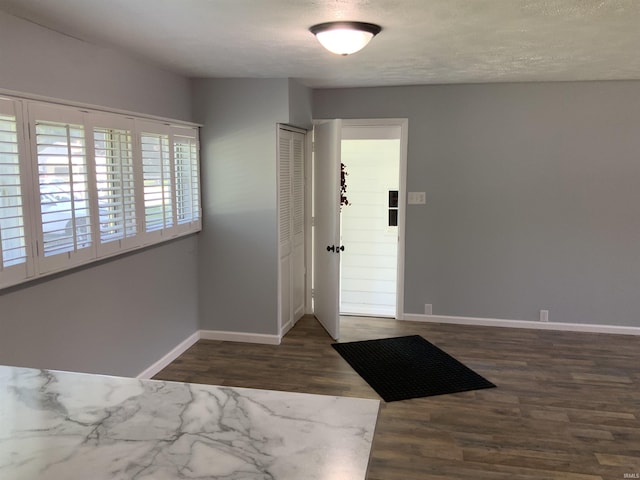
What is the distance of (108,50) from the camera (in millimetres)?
3104

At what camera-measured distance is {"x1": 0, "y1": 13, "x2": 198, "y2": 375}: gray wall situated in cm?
246

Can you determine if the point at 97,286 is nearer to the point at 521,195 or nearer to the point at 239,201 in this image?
the point at 239,201

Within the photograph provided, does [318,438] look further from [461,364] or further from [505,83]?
[505,83]

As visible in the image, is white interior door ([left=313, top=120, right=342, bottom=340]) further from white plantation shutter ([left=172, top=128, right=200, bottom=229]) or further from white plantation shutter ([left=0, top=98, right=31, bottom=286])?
white plantation shutter ([left=0, top=98, right=31, bottom=286])

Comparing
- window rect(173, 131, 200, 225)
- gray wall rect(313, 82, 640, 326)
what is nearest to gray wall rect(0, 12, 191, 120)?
window rect(173, 131, 200, 225)

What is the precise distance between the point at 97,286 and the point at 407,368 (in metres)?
2.37

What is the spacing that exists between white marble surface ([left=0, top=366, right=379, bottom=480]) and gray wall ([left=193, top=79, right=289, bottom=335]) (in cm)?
297

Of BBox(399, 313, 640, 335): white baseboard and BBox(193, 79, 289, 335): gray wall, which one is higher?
BBox(193, 79, 289, 335): gray wall

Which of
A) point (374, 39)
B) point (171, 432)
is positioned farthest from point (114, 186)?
point (171, 432)

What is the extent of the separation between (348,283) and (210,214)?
2.58 meters

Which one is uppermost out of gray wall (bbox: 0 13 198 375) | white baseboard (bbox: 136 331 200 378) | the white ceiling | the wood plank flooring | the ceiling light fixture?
the white ceiling

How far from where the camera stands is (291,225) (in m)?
4.80

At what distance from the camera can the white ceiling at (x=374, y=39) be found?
2.27 meters

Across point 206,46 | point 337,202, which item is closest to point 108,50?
point 206,46
